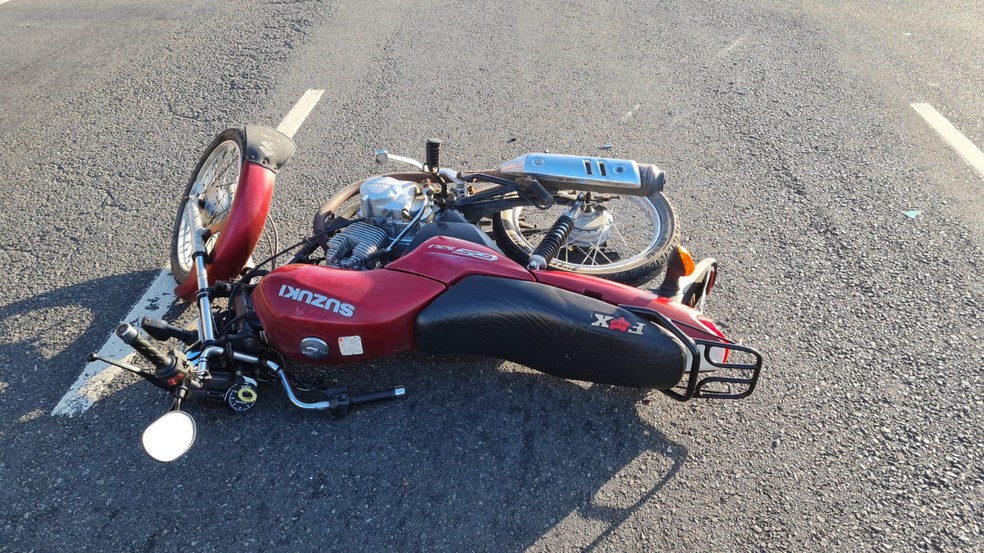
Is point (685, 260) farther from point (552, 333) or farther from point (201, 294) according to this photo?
point (201, 294)

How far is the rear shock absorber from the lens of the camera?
2.99 m

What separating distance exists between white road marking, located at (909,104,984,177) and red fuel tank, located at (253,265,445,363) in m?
4.01

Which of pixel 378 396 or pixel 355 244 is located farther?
pixel 355 244

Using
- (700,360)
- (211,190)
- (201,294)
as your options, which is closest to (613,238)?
(700,360)

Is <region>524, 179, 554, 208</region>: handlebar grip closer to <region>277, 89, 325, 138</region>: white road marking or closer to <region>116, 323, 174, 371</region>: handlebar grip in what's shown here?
<region>116, 323, 174, 371</region>: handlebar grip

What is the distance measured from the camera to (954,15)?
675cm

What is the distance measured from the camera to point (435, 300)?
285cm

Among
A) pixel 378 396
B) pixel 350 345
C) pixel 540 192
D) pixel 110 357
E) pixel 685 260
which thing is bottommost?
pixel 110 357

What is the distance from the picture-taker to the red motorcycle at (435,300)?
2.72m

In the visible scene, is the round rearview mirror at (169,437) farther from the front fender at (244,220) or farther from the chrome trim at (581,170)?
the chrome trim at (581,170)

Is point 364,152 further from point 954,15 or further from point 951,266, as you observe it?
point 954,15

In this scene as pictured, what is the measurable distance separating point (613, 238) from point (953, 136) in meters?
2.93

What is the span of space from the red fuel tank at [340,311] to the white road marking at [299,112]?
2.56 m

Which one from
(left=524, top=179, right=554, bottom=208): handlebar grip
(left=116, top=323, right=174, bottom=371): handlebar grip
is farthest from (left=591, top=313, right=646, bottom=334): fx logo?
(left=116, top=323, right=174, bottom=371): handlebar grip
